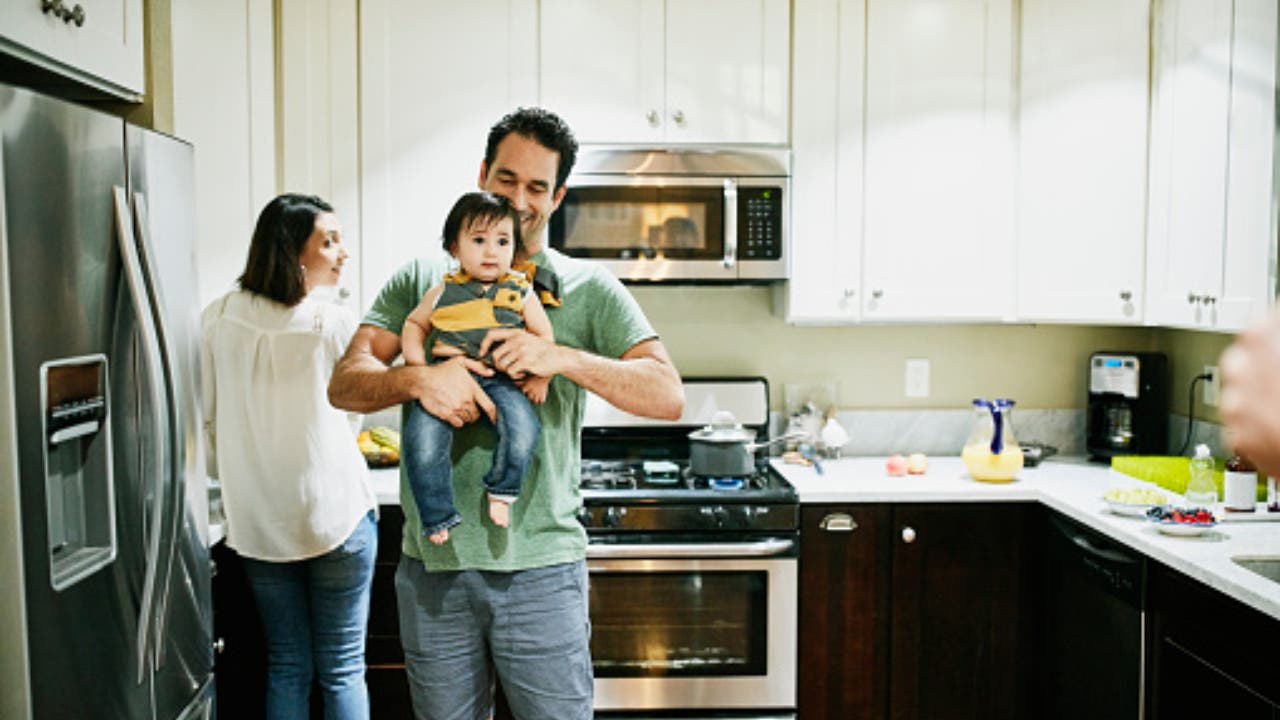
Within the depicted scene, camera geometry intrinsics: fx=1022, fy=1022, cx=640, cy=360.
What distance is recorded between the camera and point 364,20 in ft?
9.80

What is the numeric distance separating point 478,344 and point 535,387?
0.11m

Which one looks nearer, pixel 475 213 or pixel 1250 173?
pixel 475 213

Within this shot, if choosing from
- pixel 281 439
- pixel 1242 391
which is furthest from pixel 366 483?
pixel 1242 391

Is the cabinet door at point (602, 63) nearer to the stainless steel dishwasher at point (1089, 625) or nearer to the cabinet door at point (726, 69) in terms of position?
the cabinet door at point (726, 69)

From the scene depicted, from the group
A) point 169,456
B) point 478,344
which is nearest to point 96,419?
point 169,456

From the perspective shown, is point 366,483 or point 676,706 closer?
point 366,483

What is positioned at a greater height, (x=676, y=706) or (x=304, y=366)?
(x=304, y=366)

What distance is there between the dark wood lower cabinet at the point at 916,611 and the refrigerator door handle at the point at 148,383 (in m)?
1.75

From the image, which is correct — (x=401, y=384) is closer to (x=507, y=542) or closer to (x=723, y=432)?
(x=507, y=542)

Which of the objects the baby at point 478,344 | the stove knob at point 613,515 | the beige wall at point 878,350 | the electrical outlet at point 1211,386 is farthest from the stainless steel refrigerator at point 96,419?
the electrical outlet at point 1211,386

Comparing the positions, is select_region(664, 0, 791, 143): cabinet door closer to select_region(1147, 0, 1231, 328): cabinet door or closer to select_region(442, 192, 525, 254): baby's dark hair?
select_region(1147, 0, 1231, 328): cabinet door

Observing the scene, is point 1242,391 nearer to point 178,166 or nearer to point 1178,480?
point 178,166

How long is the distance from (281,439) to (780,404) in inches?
69.3

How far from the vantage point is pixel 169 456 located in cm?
161
